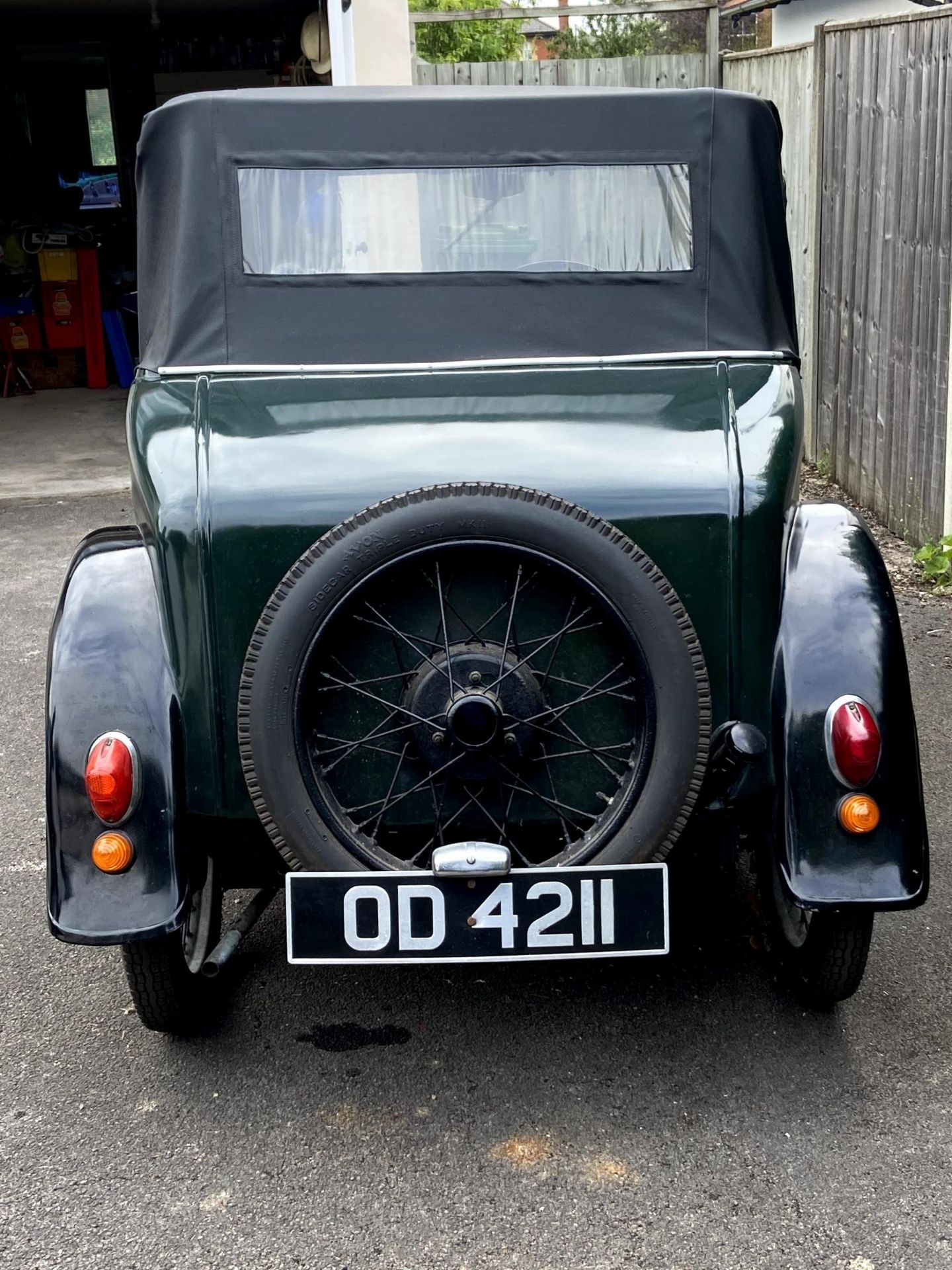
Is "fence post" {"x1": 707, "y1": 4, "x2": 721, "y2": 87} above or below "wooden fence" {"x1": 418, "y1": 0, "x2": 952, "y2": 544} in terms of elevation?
above

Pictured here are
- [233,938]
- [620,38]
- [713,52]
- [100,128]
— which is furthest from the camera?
[100,128]

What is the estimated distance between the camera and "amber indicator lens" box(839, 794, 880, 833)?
2734 mm

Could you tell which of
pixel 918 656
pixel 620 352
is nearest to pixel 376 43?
pixel 918 656

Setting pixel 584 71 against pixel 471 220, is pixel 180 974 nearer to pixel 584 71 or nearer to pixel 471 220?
pixel 471 220

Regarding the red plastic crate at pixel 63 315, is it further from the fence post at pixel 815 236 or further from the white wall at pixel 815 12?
the white wall at pixel 815 12

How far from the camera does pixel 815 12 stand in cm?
2017

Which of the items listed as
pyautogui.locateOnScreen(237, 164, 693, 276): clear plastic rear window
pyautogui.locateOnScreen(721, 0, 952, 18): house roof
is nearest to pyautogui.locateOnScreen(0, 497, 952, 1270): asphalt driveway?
pyautogui.locateOnScreen(237, 164, 693, 276): clear plastic rear window

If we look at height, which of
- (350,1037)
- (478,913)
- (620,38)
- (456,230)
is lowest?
(350,1037)

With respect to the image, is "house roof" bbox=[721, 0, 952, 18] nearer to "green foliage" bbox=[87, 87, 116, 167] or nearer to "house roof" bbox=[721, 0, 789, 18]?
"house roof" bbox=[721, 0, 789, 18]

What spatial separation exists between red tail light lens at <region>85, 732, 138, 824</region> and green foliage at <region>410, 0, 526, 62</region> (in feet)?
51.2

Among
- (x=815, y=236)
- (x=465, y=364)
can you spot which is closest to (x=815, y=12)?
(x=815, y=236)

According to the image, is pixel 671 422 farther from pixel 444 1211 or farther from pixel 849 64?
pixel 849 64

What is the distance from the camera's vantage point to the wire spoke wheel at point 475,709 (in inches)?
106

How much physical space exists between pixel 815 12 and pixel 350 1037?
2056 cm
